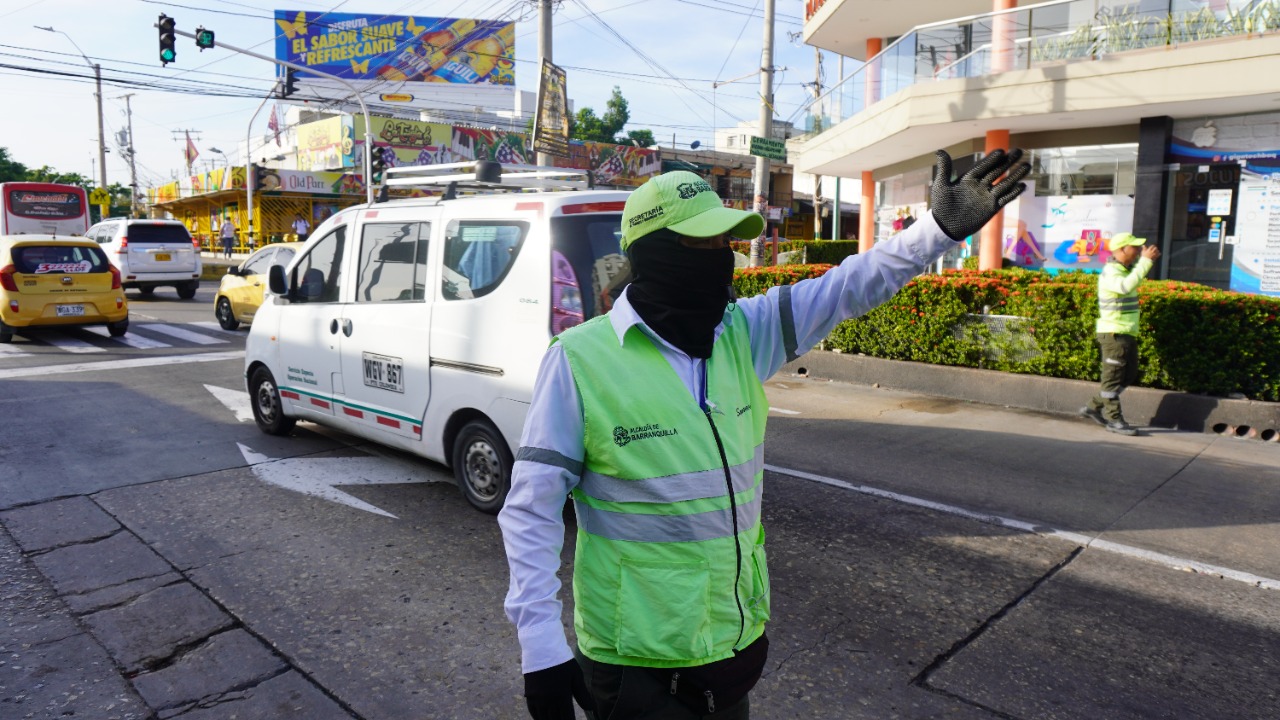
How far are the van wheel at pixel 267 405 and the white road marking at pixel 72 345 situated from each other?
7.16 m

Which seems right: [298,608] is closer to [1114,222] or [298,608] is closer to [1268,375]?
[1268,375]

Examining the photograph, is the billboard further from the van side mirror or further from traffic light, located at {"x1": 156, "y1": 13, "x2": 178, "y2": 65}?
the van side mirror

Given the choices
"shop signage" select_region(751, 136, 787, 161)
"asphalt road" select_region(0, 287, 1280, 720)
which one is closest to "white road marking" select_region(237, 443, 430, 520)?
"asphalt road" select_region(0, 287, 1280, 720)

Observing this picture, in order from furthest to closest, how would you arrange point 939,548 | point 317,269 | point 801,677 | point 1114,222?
point 1114,222 → point 317,269 → point 939,548 → point 801,677

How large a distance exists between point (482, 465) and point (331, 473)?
1691mm

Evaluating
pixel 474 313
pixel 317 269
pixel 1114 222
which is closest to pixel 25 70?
pixel 317 269

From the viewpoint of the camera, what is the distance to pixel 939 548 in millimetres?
5234

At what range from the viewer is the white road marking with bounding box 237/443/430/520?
6328 mm

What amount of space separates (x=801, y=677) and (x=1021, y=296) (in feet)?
24.2

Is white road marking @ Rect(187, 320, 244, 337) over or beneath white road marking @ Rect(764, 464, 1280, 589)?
over

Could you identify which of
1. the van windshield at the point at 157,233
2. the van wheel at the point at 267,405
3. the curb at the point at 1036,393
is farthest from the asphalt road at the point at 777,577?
the van windshield at the point at 157,233

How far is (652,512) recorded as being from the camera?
1966mm

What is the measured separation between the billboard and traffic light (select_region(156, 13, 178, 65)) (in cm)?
3452

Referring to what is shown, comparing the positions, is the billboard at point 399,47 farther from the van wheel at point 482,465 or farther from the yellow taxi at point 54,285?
the van wheel at point 482,465
